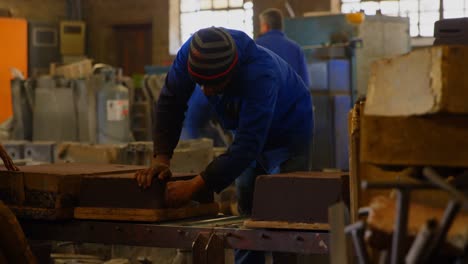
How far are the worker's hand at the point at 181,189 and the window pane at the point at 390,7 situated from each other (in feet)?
28.2

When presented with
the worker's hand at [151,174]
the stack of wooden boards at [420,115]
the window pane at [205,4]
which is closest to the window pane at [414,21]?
the window pane at [205,4]

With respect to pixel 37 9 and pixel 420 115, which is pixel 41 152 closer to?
pixel 420 115

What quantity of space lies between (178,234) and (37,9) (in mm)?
10547

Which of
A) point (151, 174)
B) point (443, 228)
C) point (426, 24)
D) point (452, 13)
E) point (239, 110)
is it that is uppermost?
point (452, 13)

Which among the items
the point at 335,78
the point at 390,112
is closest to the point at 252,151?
the point at 390,112

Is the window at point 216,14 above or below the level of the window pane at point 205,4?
below

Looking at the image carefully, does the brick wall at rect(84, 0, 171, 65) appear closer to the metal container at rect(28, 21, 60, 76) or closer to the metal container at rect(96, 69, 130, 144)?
the metal container at rect(28, 21, 60, 76)

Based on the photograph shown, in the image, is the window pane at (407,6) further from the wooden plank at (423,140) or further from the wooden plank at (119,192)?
the wooden plank at (423,140)

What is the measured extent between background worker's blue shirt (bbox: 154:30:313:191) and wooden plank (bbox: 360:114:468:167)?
119cm

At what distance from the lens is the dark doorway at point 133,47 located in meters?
13.6

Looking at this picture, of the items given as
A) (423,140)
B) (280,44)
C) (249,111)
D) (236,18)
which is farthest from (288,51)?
(236,18)

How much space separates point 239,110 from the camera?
3604mm

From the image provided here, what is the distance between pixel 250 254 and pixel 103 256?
155 cm

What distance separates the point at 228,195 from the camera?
632 cm
